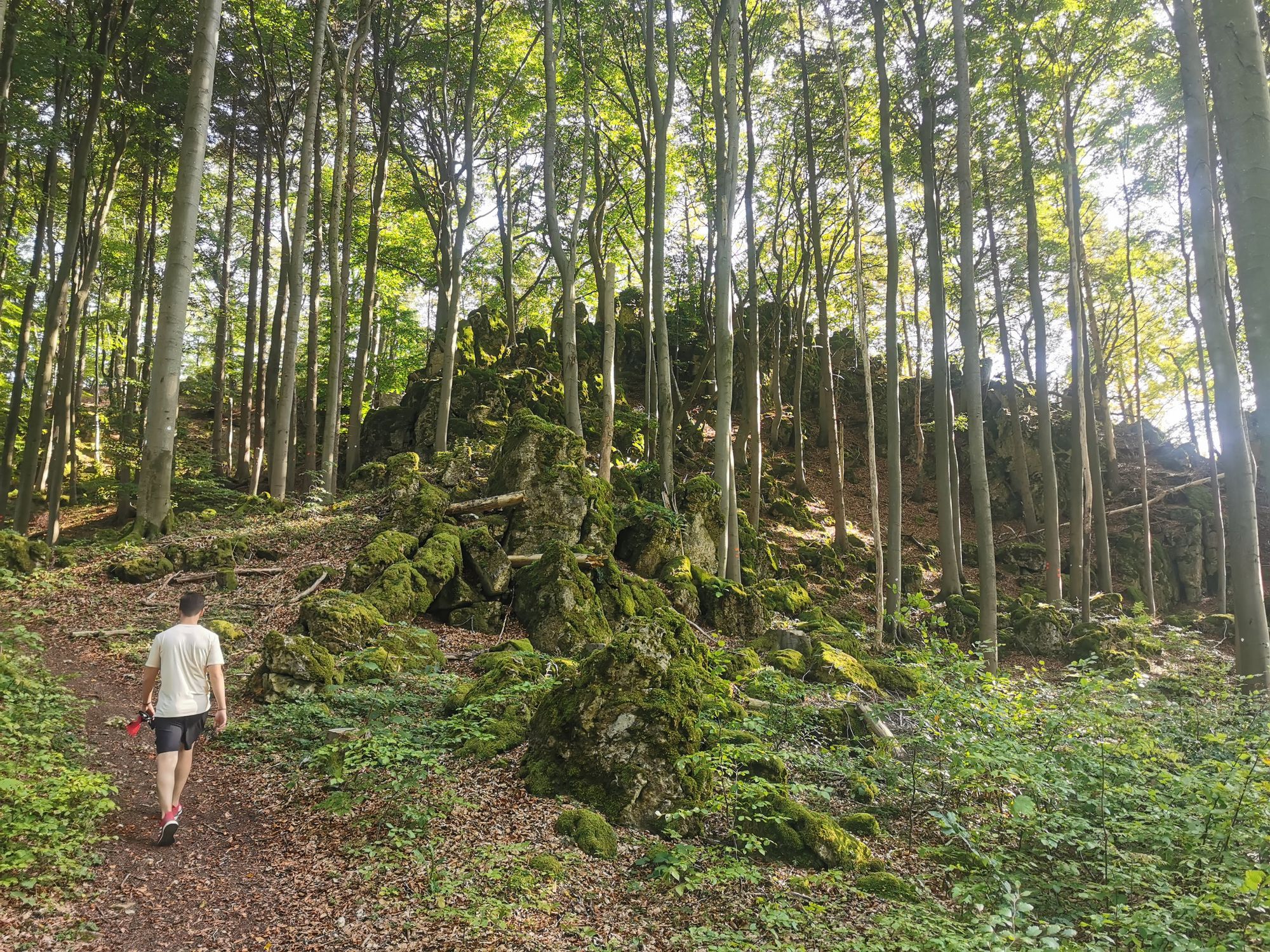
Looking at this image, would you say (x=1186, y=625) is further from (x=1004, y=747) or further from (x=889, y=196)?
(x=1004, y=747)

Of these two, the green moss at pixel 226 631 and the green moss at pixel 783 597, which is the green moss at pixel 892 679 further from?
the green moss at pixel 226 631

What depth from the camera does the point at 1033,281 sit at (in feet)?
51.1

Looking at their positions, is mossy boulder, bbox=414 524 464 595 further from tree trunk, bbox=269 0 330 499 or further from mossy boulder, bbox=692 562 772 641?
tree trunk, bbox=269 0 330 499

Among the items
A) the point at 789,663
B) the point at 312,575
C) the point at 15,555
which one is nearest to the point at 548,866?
the point at 789,663

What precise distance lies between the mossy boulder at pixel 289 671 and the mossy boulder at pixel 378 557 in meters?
2.50

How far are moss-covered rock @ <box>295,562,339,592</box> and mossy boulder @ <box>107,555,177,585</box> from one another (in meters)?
1.78

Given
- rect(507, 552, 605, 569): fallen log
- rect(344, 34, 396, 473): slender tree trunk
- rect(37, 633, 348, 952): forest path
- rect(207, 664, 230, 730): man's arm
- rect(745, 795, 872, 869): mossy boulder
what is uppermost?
rect(344, 34, 396, 473): slender tree trunk

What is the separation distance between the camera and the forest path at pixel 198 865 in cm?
323

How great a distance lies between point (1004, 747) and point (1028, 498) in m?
22.3

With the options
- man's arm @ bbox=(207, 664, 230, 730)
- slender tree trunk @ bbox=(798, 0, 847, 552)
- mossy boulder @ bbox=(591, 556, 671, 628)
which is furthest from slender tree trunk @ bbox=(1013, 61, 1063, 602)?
man's arm @ bbox=(207, 664, 230, 730)

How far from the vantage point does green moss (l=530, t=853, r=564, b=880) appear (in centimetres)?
398

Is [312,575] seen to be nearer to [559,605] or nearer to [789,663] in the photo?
[559,605]

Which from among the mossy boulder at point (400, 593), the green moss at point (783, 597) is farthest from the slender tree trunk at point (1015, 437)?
the mossy boulder at point (400, 593)

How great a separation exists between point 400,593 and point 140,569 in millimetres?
3859
